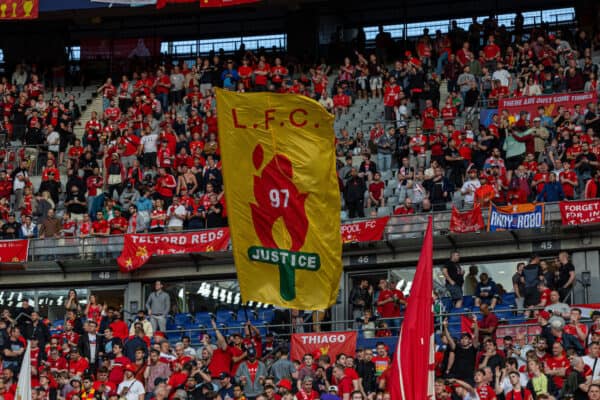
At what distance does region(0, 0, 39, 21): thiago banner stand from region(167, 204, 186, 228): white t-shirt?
12.1 m

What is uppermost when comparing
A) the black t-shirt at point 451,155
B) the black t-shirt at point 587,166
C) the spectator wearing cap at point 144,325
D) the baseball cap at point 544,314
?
the black t-shirt at point 451,155

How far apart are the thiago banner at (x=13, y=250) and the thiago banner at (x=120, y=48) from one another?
13.1 m

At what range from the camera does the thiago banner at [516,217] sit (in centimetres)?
2720

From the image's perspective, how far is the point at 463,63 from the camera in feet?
115

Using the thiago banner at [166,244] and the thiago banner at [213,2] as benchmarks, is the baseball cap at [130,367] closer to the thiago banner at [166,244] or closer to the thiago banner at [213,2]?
the thiago banner at [166,244]

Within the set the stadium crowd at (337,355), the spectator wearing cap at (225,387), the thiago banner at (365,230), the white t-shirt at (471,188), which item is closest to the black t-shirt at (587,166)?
the white t-shirt at (471,188)

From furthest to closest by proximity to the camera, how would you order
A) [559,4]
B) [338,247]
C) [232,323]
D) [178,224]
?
1. [559,4]
2. [178,224]
3. [232,323]
4. [338,247]

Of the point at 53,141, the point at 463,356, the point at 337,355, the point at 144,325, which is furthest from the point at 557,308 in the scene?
the point at 53,141

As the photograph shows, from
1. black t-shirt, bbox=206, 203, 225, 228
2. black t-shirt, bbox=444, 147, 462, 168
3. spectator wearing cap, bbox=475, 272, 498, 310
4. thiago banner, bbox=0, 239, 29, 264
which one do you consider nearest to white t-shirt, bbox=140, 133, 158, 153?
black t-shirt, bbox=206, 203, 225, 228

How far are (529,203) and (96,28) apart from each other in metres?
21.5

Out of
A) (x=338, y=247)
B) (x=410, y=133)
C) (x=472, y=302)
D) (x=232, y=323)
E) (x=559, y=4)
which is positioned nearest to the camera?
(x=338, y=247)

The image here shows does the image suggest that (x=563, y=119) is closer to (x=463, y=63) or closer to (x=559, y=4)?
(x=463, y=63)

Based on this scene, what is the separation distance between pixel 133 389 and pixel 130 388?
0.22 feet

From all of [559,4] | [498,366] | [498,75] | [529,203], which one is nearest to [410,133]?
[498,75]
